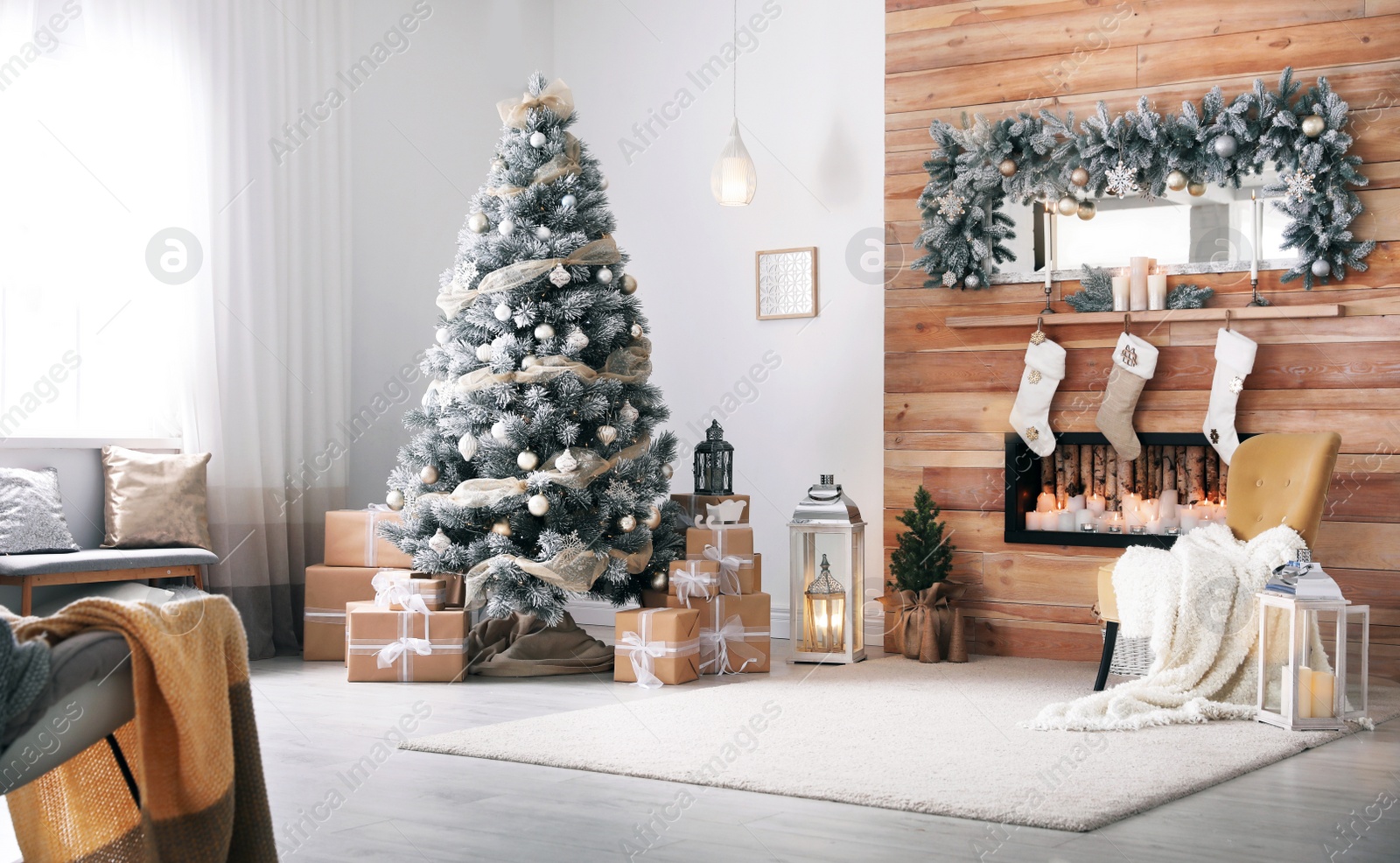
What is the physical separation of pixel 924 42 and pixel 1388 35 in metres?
1.64

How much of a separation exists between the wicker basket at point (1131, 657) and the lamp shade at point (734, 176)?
227cm

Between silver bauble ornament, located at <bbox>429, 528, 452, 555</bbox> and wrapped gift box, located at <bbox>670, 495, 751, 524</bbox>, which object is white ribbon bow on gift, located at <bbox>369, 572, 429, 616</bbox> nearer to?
silver bauble ornament, located at <bbox>429, 528, 452, 555</bbox>

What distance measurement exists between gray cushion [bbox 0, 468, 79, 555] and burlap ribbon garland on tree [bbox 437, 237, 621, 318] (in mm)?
1360

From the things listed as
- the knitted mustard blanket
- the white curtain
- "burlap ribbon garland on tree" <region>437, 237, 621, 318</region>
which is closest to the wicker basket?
"burlap ribbon garland on tree" <region>437, 237, 621, 318</region>

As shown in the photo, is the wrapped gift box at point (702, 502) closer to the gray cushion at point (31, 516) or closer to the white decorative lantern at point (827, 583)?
the white decorative lantern at point (827, 583)

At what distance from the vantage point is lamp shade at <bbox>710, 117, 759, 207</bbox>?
5074mm

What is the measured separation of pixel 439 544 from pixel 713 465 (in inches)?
43.3

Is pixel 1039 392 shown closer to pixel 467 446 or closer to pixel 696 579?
pixel 696 579

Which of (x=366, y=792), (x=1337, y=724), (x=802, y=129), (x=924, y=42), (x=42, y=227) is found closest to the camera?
(x=366, y=792)

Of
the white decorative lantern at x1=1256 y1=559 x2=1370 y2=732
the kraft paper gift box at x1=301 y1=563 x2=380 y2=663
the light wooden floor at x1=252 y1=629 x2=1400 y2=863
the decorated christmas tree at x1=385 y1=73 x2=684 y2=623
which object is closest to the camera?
the light wooden floor at x1=252 y1=629 x2=1400 y2=863

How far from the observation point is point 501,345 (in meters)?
4.10

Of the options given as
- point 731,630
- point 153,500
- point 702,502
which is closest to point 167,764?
point 153,500

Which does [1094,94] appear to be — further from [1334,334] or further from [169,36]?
[169,36]

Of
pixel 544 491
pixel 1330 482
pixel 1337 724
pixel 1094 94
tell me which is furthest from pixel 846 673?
pixel 1094 94
